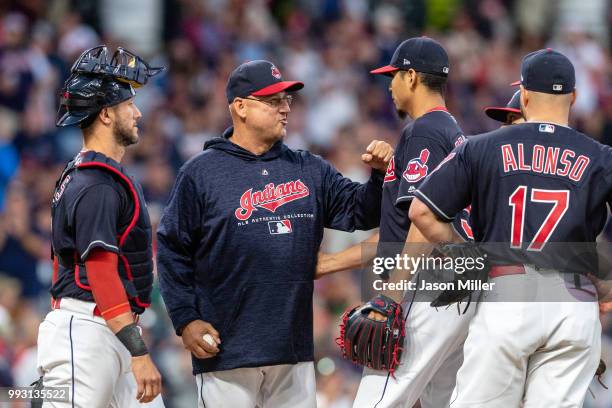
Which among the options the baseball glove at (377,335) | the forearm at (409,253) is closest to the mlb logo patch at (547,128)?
the forearm at (409,253)

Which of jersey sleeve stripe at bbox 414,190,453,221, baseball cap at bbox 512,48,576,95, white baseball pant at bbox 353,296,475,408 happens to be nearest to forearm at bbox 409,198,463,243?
jersey sleeve stripe at bbox 414,190,453,221

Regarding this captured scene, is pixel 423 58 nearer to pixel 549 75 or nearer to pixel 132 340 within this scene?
pixel 549 75

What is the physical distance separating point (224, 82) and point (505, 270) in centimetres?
784

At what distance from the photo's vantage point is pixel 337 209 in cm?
556

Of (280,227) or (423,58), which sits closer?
(423,58)

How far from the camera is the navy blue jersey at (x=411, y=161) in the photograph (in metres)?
4.92

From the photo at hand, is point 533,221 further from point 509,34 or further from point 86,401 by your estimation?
point 509,34

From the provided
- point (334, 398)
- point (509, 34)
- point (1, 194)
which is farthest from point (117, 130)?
point (509, 34)

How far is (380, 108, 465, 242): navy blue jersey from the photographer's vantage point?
492 centimetres

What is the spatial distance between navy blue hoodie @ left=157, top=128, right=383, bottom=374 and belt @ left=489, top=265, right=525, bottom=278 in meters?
0.98

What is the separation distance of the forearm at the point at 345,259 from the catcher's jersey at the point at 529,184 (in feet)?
3.06

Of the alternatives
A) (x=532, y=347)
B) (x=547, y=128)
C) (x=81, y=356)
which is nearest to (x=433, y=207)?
(x=547, y=128)

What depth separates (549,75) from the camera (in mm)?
4613

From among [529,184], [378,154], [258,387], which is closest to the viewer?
[529,184]
